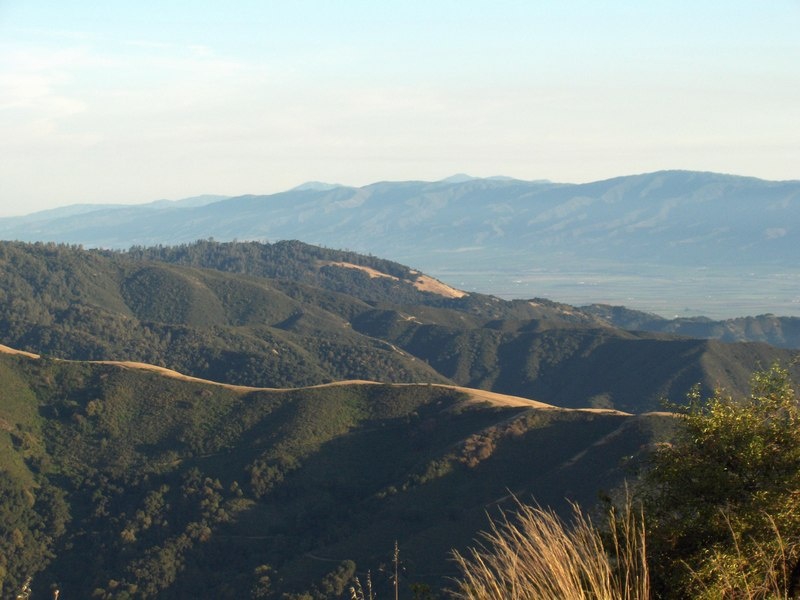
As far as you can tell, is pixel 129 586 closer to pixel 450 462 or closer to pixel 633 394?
pixel 450 462

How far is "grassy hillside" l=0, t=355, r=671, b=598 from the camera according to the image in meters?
52.1

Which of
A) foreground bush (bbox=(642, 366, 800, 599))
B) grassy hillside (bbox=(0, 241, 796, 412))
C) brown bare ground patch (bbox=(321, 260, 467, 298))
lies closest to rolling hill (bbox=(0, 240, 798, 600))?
grassy hillside (bbox=(0, 241, 796, 412))

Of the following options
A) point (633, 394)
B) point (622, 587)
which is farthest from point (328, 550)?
point (633, 394)

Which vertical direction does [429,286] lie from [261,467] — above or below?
above

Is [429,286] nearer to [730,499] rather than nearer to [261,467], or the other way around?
[261,467]

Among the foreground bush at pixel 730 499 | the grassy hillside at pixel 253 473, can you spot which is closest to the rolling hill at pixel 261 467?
the grassy hillside at pixel 253 473

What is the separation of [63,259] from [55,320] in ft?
85.8

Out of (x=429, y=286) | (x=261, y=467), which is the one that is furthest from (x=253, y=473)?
(x=429, y=286)

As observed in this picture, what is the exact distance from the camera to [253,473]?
202ft

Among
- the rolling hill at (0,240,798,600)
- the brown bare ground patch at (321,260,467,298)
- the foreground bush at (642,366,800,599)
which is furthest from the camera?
the brown bare ground patch at (321,260,467,298)

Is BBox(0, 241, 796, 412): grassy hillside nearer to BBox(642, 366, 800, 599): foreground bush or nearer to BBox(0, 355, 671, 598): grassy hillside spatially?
BBox(0, 355, 671, 598): grassy hillside

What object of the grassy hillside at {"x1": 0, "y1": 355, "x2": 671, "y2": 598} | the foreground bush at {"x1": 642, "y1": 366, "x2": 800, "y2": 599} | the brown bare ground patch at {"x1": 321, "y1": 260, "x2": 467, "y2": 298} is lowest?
the grassy hillside at {"x1": 0, "y1": 355, "x2": 671, "y2": 598}

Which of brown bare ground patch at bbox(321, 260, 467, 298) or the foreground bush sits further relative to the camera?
brown bare ground patch at bbox(321, 260, 467, 298)

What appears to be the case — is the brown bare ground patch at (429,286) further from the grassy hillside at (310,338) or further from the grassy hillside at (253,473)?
the grassy hillside at (253,473)
